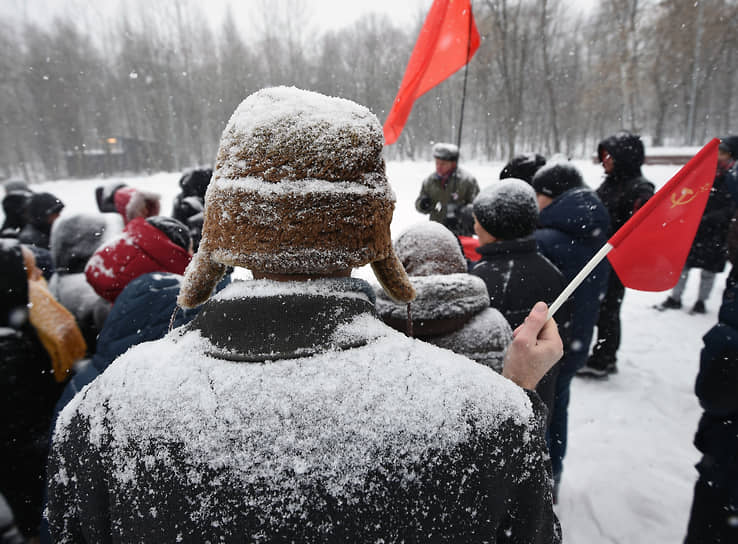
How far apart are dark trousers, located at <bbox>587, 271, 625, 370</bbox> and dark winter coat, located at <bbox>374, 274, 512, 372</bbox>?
305cm

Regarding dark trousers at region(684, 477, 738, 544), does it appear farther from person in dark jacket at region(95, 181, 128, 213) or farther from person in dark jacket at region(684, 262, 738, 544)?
person in dark jacket at region(95, 181, 128, 213)

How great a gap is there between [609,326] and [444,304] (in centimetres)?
343

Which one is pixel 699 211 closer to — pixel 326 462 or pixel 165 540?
pixel 326 462

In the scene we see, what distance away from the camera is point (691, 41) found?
22.1m

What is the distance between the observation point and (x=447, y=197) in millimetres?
5410

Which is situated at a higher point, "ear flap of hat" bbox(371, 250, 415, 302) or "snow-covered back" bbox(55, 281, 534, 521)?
"ear flap of hat" bbox(371, 250, 415, 302)

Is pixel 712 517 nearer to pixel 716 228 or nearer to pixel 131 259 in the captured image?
pixel 131 259

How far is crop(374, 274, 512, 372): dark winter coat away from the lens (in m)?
1.46

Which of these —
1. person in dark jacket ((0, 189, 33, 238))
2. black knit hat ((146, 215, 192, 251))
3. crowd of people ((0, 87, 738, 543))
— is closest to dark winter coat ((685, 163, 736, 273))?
crowd of people ((0, 87, 738, 543))

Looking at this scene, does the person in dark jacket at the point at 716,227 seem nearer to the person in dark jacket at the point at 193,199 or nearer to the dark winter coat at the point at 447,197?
the dark winter coat at the point at 447,197

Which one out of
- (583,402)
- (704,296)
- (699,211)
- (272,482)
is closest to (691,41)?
(704,296)

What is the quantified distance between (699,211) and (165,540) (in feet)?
5.40

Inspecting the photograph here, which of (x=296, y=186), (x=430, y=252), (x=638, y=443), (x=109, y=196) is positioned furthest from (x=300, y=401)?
(x=109, y=196)

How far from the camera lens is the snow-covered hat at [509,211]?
2.11 meters
